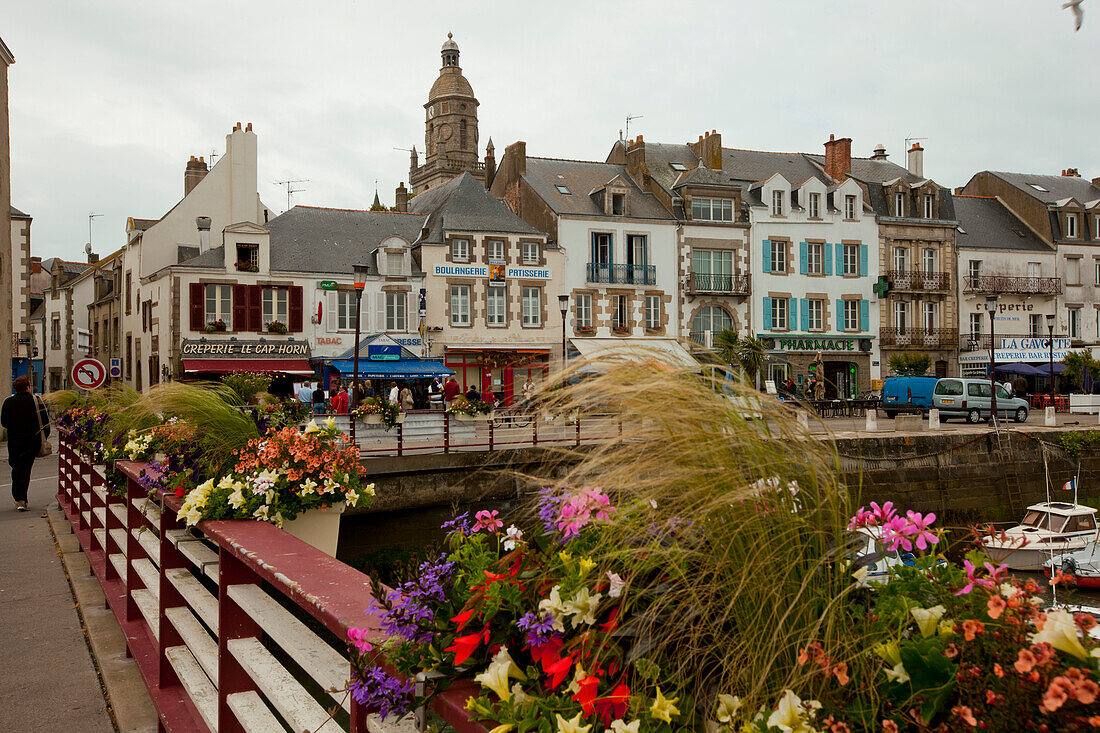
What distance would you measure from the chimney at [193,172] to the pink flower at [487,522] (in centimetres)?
3667

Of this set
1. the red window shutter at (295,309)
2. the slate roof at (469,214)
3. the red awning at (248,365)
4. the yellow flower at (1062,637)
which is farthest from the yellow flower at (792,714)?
the slate roof at (469,214)

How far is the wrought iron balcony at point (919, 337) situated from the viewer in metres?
37.2

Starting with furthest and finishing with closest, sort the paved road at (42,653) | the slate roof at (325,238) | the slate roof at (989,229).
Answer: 1. the slate roof at (989,229)
2. the slate roof at (325,238)
3. the paved road at (42,653)

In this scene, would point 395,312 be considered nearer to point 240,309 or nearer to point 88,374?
point 240,309

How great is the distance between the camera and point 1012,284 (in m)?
39.3

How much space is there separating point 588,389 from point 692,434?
284 mm

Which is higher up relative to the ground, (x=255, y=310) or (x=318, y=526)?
(x=255, y=310)

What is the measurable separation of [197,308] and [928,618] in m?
29.5

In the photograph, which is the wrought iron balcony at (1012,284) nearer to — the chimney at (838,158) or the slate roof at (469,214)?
the chimney at (838,158)

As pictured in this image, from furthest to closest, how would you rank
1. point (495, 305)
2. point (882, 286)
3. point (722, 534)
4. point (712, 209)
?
point (882, 286) → point (712, 209) → point (495, 305) → point (722, 534)

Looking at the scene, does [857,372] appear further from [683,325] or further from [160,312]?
[160,312]

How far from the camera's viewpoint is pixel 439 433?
672 inches

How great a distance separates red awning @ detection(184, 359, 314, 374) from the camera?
27.7 meters

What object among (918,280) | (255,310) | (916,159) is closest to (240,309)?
(255,310)
